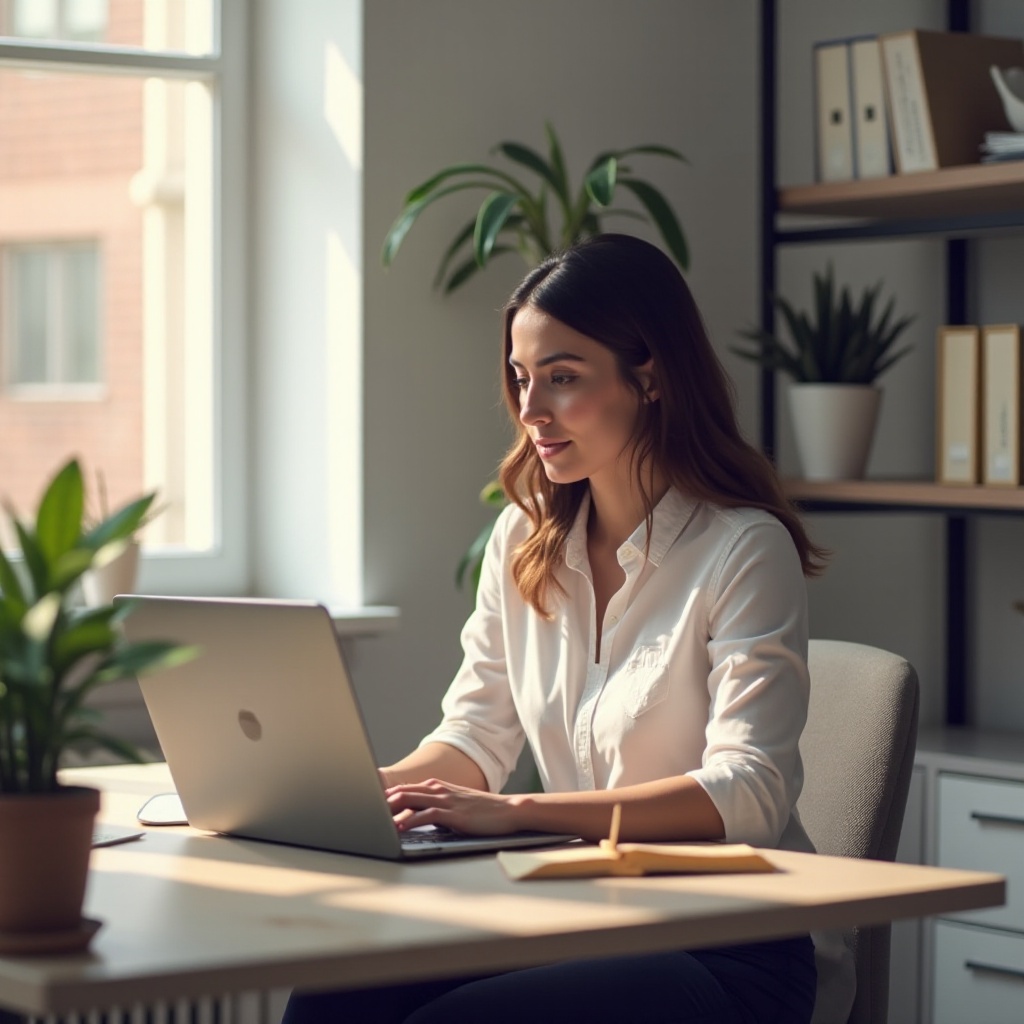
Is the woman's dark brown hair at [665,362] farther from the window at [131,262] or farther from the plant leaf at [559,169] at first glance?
the window at [131,262]

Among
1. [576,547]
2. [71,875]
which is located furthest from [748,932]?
[576,547]

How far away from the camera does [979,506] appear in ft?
9.63

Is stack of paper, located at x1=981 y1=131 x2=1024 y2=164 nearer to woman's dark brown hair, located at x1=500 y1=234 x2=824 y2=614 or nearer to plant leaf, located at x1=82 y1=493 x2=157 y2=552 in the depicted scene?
woman's dark brown hair, located at x1=500 y1=234 x2=824 y2=614

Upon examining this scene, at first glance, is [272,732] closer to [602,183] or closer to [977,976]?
[602,183]

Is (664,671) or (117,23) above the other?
(117,23)

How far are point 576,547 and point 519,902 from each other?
0.72 meters

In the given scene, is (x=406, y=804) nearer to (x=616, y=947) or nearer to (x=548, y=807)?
(x=548, y=807)

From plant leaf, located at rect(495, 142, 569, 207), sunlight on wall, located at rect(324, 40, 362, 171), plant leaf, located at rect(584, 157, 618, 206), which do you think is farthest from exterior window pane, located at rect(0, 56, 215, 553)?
plant leaf, located at rect(584, 157, 618, 206)

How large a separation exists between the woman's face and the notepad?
545mm

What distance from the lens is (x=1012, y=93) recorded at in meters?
2.94

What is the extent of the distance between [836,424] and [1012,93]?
2.10ft

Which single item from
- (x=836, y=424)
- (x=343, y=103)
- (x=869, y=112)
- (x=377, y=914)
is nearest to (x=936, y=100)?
(x=869, y=112)

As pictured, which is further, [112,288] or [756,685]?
[112,288]

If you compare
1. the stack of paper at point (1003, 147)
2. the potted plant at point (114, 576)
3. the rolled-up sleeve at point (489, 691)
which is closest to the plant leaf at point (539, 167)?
the stack of paper at point (1003, 147)
